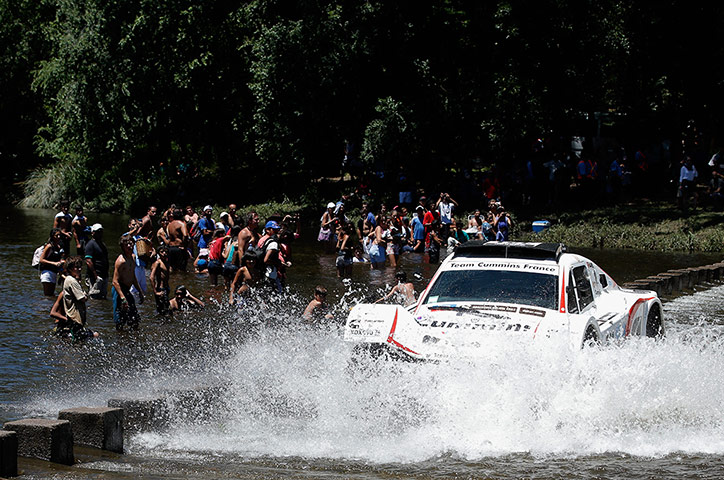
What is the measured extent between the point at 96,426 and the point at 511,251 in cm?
525

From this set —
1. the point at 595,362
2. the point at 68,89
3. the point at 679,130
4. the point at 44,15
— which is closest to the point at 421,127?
the point at 679,130

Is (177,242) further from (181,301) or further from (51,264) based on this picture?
(181,301)

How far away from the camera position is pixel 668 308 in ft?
59.6

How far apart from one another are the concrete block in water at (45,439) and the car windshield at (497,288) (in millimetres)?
4413

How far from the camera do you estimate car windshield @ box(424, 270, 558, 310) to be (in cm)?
1096

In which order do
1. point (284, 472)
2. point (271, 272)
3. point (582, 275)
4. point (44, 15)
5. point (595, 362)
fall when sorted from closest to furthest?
point (284, 472) → point (595, 362) → point (582, 275) → point (271, 272) → point (44, 15)

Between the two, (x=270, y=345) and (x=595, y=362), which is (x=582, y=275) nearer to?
(x=595, y=362)

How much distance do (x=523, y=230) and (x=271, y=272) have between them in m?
14.9

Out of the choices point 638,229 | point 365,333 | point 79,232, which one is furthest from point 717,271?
point 79,232

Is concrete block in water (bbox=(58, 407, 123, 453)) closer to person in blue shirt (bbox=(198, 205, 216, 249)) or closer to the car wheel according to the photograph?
the car wheel

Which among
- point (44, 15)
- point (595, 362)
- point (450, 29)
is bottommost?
point (595, 362)

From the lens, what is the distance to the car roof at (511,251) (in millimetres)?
11508

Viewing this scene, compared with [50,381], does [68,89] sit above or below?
above

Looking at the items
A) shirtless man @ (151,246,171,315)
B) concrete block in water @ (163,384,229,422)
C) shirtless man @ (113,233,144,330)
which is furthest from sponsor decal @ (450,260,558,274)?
shirtless man @ (151,246,171,315)
